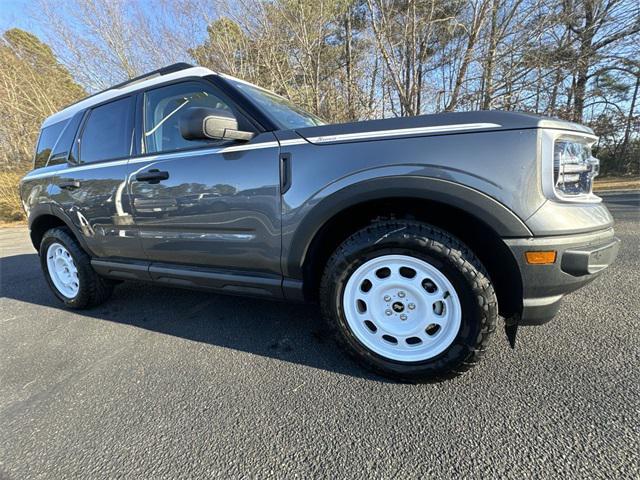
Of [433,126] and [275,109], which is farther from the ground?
[275,109]

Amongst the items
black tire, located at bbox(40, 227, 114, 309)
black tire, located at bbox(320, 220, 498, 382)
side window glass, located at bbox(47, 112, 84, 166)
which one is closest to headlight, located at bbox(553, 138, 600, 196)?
black tire, located at bbox(320, 220, 498, 382)

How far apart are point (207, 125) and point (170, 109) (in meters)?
0.90

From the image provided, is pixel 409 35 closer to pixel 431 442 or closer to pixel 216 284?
pixel 216 284

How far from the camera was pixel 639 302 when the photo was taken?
7.94ft

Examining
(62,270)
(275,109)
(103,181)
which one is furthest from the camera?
(62,270)

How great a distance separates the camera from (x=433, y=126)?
1.60 m

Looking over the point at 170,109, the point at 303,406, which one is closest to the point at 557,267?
the point at 303,406

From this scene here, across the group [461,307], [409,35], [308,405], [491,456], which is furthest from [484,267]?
[409,35]

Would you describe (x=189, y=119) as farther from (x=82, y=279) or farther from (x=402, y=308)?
(x=82, y=279)

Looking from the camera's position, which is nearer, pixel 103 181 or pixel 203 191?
pixel 203 191

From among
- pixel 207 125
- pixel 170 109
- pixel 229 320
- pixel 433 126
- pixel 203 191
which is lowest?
pixel 229 320

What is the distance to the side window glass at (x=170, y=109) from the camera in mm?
2262

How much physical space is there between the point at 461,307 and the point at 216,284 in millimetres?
1584

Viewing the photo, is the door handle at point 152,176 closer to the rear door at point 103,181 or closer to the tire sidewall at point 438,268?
the rear door at point 103,181
